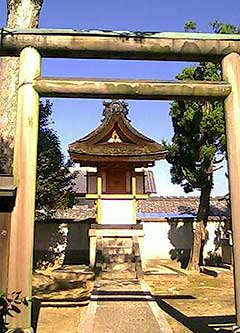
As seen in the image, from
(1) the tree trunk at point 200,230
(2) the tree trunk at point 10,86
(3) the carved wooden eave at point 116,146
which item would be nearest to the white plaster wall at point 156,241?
(1) the tree trunk at point 200,230

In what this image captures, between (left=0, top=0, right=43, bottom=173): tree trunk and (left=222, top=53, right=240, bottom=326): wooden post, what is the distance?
12.8ft

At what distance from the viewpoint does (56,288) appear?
1139cm

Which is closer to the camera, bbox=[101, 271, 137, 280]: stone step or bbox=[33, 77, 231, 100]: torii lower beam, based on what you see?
bbox=[33, 77, 231, 100]: torii lower beam

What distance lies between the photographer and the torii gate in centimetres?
464

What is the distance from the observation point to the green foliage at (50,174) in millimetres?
15554

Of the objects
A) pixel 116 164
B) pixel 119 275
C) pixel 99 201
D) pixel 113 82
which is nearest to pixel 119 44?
pixel 113 82

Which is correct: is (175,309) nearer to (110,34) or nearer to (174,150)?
(110,34)

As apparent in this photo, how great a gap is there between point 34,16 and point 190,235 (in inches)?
577

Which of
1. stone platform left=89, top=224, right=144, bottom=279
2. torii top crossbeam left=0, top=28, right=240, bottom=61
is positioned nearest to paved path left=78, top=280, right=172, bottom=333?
stone platform left=89, top=224, right=144, bottom=279

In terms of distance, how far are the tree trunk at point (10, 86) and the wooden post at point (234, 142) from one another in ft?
12.8

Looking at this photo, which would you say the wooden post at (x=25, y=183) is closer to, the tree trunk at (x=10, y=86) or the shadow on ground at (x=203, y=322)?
the tree trunk at (x=10, y=86)

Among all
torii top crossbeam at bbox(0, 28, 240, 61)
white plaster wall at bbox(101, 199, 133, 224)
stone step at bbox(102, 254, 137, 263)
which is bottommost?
stone step at bbox(102, 254, 137, 263)

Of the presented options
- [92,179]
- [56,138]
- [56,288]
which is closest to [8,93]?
[56,288]

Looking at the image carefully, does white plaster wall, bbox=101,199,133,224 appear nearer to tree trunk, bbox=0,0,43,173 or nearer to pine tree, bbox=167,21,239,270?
Answer: pine tree, bbox=167,21,239,270
